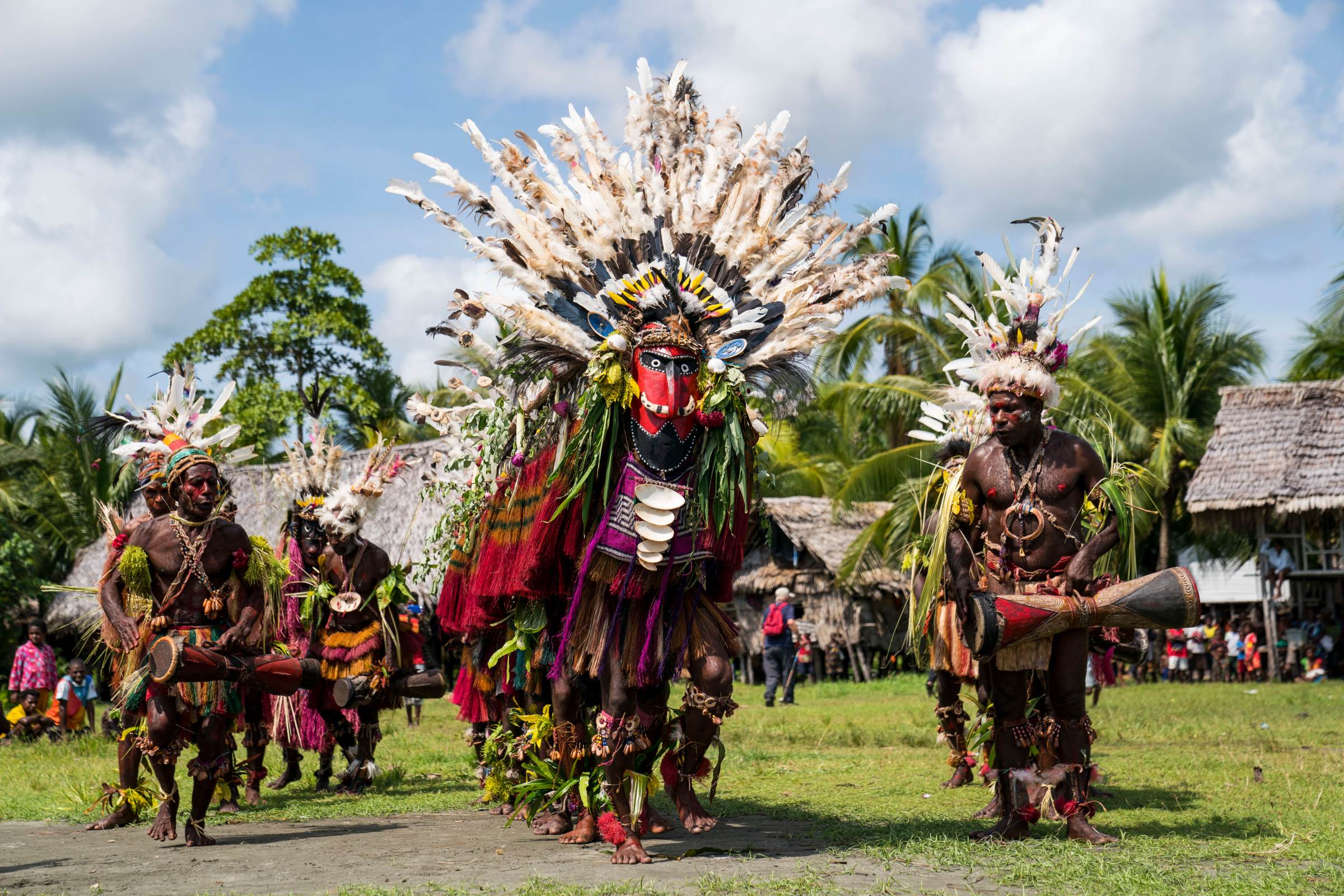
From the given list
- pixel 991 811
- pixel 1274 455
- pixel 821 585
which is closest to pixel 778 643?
pixel 821 585

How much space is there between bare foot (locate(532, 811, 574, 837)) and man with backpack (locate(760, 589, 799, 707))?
1108cm

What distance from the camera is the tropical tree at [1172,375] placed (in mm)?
24609

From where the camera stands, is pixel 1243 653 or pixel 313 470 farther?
pixel 1243 653

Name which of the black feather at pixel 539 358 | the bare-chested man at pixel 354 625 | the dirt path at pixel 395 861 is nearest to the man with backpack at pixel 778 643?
the bare-chested man at pixel 354 625

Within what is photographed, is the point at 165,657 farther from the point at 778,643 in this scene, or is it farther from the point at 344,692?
the point at 778,643

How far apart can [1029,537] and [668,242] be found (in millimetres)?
2109

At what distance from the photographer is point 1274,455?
2116 centimetres

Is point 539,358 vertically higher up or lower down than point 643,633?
higher up

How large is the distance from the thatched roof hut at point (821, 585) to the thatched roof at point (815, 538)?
0.02 meters

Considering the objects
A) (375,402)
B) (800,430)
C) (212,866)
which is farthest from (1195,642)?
(212,866)

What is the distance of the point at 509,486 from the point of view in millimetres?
6684

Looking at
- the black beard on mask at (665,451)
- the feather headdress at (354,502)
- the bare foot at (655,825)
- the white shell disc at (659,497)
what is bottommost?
the bare foot at (655,825)

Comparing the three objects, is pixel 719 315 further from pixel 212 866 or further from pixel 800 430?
pixel 800 430

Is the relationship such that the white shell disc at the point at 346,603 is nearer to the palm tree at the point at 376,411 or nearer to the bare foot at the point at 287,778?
the bare foot at the point at 287,778
